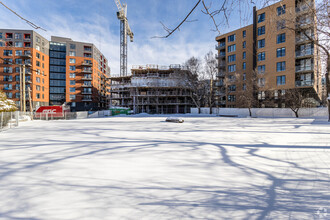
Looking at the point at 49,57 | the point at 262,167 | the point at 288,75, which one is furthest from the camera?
the point at 49,57

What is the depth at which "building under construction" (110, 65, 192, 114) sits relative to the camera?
168 feet

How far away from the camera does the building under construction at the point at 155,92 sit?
168 feet

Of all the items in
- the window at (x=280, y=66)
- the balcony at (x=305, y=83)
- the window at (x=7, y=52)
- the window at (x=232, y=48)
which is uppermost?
the window at (x=7, y=52)

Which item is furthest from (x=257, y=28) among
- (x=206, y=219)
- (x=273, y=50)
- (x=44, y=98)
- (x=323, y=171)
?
(x=44, y=98)

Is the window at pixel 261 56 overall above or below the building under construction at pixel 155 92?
above

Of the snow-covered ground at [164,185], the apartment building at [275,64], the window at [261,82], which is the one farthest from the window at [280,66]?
the snow-covered ground at [164,185]

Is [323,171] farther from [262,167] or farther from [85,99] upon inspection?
[85,99]

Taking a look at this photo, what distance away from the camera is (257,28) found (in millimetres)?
34531

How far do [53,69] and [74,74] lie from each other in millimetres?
10777

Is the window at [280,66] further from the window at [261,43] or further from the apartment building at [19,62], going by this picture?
the apartment building at [19,62]

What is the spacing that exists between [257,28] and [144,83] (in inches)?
1391

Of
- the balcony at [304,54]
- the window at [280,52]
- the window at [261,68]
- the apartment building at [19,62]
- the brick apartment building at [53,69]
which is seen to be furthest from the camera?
the brick apartment building at [53,69]

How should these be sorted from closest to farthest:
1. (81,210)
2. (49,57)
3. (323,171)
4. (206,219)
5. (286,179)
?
(206,219)
(81,210)
(286,179)
(323,171)
(49,57)

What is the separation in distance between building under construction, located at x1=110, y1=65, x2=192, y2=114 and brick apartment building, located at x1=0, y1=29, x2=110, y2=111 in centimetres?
1458
